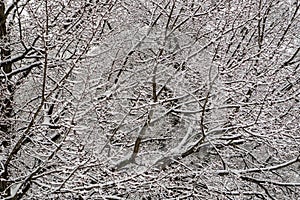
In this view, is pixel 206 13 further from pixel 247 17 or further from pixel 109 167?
pixel 109 167

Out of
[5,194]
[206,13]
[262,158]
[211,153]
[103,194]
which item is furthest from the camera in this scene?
[262,158]

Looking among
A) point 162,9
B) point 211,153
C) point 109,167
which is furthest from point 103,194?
point 162,9

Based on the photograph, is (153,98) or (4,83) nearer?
(4,83)

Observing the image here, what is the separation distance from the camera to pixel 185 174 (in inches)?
211

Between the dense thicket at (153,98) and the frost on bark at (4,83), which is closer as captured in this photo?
the frost on bark at (4,83)

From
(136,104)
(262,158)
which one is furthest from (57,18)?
(262,158)

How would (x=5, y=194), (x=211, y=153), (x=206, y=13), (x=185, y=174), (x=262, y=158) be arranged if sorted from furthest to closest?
(x=262, y=158) → (x=211, y=153) → (x=206, y=13) → (x=185, y=174) → (x=5, y=194)

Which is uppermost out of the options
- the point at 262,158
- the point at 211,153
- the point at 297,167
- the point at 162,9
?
the point at 162,9

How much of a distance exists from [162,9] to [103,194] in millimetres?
2615

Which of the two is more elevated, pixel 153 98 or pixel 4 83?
pixel 4 83

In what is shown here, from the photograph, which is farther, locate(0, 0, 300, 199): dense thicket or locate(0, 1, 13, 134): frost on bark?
locate(0, 0, 300, 199): dense thicket

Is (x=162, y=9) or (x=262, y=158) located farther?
(x=262, y=158)

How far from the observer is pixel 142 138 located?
5629 mm

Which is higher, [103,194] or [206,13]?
[206,13]
